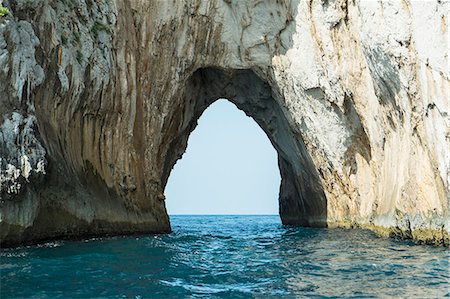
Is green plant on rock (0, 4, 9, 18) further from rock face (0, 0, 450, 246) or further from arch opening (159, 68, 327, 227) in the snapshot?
arch opening (159, 68, 327, 227)

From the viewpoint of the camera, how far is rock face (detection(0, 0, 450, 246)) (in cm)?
1462

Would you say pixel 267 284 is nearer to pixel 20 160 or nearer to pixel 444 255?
pixel 444 255

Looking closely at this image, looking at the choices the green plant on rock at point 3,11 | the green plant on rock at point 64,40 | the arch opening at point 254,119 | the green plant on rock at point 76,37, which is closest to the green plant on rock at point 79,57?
the green plant on rock at point 76,37

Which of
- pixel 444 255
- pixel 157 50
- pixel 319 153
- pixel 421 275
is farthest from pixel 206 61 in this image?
pixel 421 275

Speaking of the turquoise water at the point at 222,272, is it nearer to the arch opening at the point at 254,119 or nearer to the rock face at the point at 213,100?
the rock face at the point at 213,100

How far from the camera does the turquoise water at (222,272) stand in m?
8.62

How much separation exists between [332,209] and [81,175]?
15228 mm

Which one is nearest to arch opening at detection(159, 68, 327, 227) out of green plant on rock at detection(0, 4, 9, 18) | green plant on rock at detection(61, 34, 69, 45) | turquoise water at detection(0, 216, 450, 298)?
green plant on rock at detection(61, 34, 69, 45)

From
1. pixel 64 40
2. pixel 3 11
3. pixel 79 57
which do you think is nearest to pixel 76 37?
pixel 79 57

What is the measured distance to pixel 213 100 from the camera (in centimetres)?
3256

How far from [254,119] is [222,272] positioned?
76.3 feet

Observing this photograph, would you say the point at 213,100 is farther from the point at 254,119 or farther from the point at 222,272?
the point at 222,272

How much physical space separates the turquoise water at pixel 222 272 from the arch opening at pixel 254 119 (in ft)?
44.2

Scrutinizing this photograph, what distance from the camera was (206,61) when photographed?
27203 millimetres
